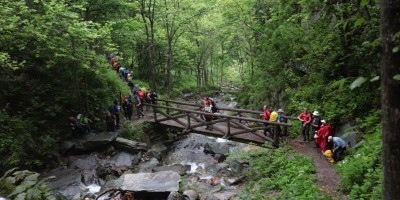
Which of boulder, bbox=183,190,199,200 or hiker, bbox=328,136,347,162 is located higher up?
hiker, bbox=328,136,347,162

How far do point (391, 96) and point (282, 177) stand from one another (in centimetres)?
822

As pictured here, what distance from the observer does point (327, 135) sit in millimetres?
11594

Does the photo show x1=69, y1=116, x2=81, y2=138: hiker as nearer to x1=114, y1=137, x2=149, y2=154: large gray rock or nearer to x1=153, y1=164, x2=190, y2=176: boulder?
x1=114, y1=137, x2=149, y2=154: large gray rock

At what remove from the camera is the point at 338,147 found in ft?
34.7

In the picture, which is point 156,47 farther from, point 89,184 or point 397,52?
point 397,52

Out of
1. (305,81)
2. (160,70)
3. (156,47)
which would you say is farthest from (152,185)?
(160,70)

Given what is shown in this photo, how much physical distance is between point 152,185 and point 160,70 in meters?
26.2

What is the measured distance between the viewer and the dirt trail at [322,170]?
8624 millimetres

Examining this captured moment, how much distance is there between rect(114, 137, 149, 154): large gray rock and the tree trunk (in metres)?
15.0

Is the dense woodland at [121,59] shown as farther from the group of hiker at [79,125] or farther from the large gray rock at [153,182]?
the large gray rock at [153,182]

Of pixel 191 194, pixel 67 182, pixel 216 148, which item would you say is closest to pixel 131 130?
pixel 216 148

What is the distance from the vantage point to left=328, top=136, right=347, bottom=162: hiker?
10.6 metres

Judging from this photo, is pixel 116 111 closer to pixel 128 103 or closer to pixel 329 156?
pixel 128 103

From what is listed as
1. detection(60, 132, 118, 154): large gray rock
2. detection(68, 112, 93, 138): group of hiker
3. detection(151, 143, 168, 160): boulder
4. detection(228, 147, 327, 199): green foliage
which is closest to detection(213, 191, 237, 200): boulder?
detection(228, 147, 327, 199): green foliage
